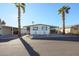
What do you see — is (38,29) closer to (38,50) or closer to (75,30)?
(38,50)

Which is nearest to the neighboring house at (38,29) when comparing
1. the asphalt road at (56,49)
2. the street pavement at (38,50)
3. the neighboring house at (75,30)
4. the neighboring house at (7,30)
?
the neighboring house at (7,30)

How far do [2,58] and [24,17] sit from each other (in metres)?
8.13

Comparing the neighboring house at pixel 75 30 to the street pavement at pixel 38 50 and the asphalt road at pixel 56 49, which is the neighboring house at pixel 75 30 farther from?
the street pavement at pixel 38 50

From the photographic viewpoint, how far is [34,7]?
13438 millimetres

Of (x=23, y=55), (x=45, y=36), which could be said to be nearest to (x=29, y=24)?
(x=45, y=36)

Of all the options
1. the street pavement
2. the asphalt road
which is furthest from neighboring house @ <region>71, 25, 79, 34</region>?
the street pavement

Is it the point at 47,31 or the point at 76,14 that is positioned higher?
the point at 76,14

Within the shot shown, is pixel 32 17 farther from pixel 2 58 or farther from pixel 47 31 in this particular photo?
pixel 2 58

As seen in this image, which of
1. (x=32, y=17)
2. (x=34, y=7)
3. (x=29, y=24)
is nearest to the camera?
(x=34, y=7)

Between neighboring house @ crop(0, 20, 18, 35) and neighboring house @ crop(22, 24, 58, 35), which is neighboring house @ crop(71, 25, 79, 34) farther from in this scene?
neighboring house @ crop(0, 20, 18, 35)

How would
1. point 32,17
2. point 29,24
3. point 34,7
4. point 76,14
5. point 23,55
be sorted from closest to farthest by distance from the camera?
point 23,55, point 34,7, point 29,24, point 32,17, point 76,14

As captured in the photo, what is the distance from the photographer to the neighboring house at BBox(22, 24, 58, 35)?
1498 cm

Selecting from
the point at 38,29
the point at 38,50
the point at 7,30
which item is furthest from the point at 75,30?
the point at 38,50

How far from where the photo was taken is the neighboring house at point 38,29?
49.2ft
